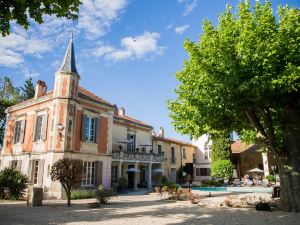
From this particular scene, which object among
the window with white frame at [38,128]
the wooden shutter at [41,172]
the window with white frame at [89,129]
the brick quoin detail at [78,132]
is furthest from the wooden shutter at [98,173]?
the window with white frame at [38,128]

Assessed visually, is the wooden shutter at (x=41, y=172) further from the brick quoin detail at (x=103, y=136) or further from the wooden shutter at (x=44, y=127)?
the brick quoin detail at (x=103, y=136)

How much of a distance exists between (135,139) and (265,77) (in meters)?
21.5

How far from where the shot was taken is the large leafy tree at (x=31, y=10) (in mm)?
6070

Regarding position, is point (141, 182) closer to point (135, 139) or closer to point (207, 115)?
point (135, 139)

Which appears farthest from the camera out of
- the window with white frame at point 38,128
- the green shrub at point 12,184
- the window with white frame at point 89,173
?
the window with white frame at point 38,128

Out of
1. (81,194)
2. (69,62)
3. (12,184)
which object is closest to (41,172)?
(12,184)

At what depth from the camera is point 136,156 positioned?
27.9 metres

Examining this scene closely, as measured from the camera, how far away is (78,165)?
46.7 feet

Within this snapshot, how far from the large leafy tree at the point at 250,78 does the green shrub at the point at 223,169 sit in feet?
70.1

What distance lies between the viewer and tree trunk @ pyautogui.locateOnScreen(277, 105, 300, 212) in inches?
440

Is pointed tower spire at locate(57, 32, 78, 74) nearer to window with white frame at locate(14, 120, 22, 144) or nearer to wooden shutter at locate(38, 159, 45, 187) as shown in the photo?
wooden shutter at locate(38, 159, 45, 187)

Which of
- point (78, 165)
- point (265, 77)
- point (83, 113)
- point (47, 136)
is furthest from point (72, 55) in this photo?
point (265, 77)

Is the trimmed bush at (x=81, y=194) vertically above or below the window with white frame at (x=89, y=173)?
below

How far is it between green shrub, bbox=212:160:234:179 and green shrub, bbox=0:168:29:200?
23439 mm
